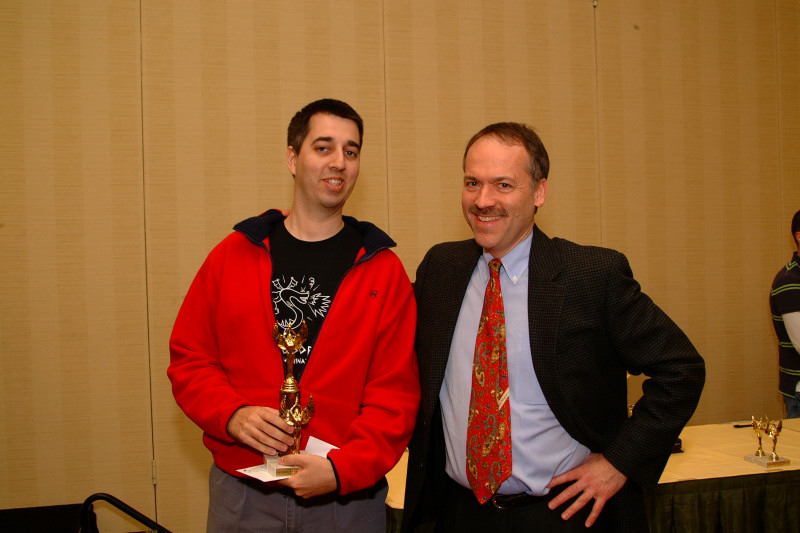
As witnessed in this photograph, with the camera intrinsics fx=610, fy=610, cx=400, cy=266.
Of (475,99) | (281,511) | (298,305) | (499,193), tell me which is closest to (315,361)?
(298,305)

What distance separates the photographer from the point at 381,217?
13.0ft

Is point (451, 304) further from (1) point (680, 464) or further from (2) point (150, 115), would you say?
(2) point (150, 115)

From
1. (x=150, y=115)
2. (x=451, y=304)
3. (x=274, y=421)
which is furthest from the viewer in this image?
(x=150, y=115)

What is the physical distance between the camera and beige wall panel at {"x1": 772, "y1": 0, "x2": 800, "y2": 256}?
14.9 feet

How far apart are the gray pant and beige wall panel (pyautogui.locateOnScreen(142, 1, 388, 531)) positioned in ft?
6.96

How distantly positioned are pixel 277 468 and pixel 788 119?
472 cm

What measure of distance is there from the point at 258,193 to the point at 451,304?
2.31 m

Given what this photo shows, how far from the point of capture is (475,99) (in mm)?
4047

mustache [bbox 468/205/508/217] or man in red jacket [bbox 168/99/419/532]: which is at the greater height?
mustache [bbox 468/205/508/217]

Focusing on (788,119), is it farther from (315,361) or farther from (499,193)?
(315,361)

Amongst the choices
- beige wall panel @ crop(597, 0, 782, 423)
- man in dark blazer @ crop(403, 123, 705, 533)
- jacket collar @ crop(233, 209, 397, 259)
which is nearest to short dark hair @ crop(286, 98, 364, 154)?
jacket collar @ crop(233, 209, 397, 259)

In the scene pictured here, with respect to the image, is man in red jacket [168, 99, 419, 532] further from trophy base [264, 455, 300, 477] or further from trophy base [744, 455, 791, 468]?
trophy base [744, 455, 791, 468]

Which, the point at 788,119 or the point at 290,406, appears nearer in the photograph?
the point at 290,406

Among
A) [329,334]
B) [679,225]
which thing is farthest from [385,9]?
[329,334]
